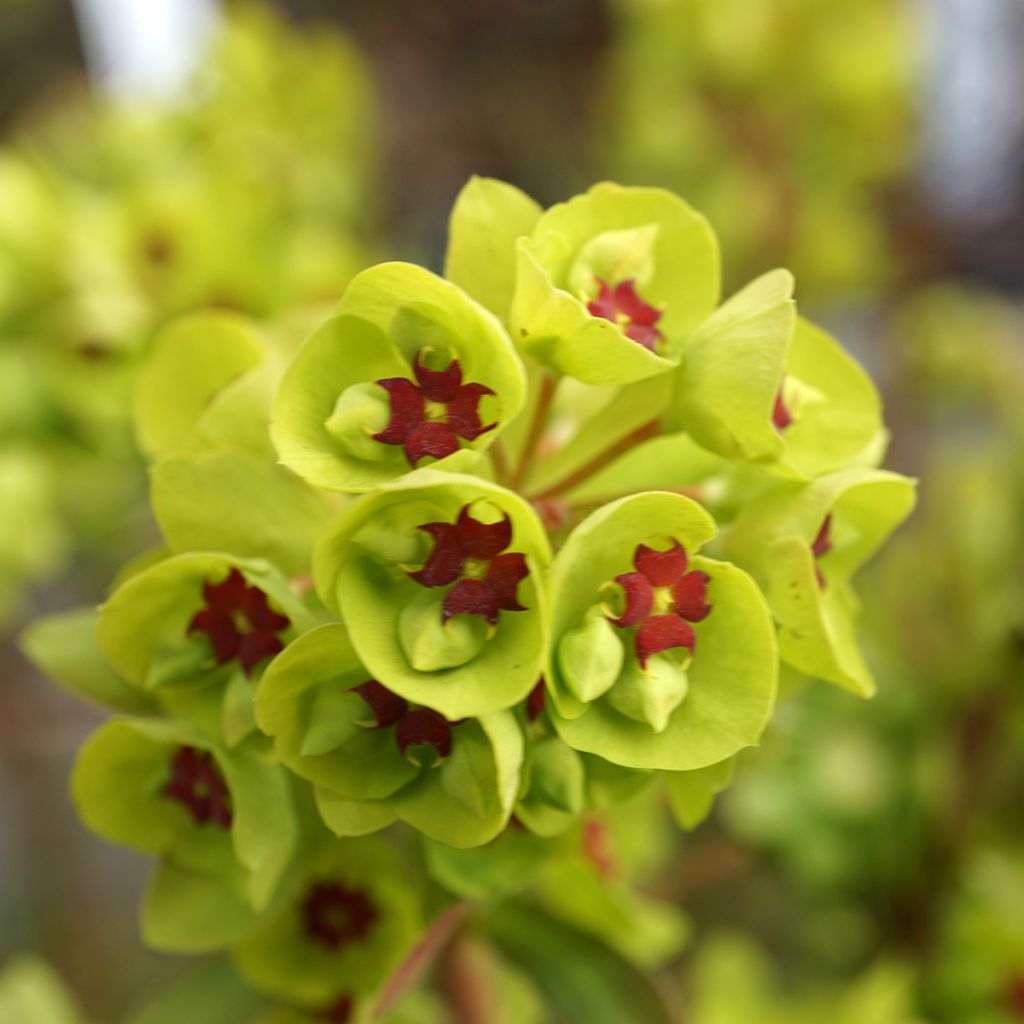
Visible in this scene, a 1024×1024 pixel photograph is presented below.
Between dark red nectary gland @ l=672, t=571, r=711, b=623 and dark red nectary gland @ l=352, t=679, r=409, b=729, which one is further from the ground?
dark red nectary gland @ l=672, t=571, r=711, b=623

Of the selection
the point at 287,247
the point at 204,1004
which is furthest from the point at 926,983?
the point at 287,247

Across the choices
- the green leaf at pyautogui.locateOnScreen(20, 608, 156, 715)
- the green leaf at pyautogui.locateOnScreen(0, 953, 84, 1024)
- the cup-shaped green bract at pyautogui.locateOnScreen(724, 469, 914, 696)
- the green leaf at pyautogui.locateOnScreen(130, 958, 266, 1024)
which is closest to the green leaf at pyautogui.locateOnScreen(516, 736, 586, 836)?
the cup-shaped green bract at pyautogui.locateOnScreen(724, 469, 914, 696)

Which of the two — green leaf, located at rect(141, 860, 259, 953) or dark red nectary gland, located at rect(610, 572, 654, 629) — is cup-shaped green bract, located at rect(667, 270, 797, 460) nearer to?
dark red nectary gland, located at rect(610, 572, 654, 629)

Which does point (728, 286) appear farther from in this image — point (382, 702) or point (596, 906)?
point (382, 702)

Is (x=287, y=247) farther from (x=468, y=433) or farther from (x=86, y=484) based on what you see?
(x=468, y=433)

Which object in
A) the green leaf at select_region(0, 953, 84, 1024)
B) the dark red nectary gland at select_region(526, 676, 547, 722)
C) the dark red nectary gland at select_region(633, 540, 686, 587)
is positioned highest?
the dark red nectary gland at select_region(633, 540, 686, 587)

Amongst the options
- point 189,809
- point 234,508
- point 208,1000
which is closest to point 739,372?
point 234,508
